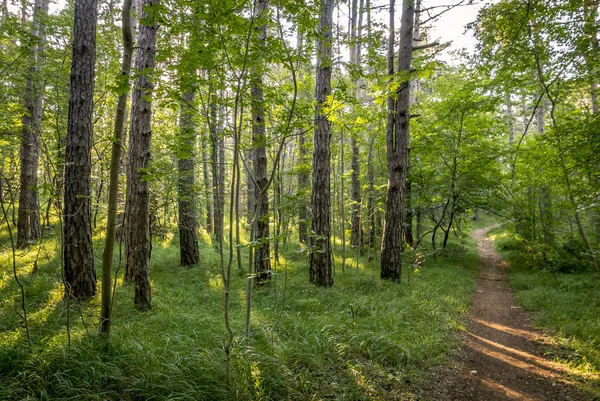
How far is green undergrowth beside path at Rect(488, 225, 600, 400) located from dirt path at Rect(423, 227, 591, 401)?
0.26 m

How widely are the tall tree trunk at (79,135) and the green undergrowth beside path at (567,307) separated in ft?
26.9

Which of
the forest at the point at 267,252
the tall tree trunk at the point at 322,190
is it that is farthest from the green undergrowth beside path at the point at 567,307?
the tall tree trunk at the point at 322,190

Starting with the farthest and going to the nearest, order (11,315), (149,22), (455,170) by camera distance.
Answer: (455,170), (11,315), (149,22)

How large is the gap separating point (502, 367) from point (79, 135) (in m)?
8.08

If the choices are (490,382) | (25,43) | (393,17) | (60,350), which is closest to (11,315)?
(60,350)

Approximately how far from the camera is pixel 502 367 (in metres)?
4.29

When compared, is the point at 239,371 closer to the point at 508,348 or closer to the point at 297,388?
the point at 297,388

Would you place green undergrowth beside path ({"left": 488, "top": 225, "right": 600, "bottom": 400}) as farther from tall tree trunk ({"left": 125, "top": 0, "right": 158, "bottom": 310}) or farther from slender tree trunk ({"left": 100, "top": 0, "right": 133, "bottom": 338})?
tall tree trunk ({"left": 125, "top": 0, "right": 158, "bottom": 310})

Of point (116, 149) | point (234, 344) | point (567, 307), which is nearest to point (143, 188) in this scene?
point (116, 149)

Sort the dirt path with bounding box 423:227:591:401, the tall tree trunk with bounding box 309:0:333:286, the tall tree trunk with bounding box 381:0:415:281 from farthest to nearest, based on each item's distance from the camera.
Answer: the tall tree trunk with bounding box 381:0:415:281, the tall tree trunk with bounding box 309:0:333:286, the dirt path with bounding box 423:227:591:401

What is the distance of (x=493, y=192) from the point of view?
1168 cm

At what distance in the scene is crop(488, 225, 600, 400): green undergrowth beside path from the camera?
4289 mm

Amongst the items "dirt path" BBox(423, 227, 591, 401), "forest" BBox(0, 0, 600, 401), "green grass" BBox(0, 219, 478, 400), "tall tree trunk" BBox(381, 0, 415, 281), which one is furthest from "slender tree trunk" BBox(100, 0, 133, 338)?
"tall tree trunk" BBox(381, 0, 415, 281)

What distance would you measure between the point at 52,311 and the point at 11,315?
50cm
